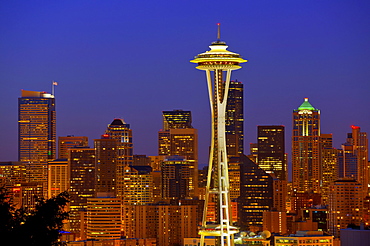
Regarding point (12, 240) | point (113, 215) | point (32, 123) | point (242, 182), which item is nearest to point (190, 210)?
point (113, 215)

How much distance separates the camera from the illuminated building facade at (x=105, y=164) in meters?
96.6

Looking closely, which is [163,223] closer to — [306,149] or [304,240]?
[304,240]

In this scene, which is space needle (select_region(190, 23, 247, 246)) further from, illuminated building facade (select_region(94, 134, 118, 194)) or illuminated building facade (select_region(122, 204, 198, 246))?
illuminated building facade (select_region(94, 134, 118, 194))

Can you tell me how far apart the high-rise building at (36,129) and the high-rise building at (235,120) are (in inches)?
803

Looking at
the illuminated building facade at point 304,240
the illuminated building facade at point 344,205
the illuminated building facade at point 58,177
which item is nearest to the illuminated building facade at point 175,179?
the illuminated building facade at point 58,177

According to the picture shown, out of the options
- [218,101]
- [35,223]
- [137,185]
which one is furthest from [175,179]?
[35,223]

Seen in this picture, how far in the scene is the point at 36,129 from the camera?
113 metres

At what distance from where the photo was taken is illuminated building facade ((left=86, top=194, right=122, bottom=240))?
79.6 metres

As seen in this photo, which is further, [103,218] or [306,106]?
[306,106]

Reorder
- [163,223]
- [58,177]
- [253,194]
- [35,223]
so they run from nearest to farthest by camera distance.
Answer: [35,223], [163,223], [253,194], [58,177]

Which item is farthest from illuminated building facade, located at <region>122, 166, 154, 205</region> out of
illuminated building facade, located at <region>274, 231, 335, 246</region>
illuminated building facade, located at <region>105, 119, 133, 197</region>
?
illuminated building facade, located at <region>274, 231, 335, 246</region>

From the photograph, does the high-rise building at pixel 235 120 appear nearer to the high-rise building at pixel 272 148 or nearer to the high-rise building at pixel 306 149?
the high-rise building at pixel 272 148

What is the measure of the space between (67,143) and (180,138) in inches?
503

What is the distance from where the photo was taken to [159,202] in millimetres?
90438
